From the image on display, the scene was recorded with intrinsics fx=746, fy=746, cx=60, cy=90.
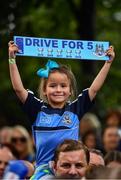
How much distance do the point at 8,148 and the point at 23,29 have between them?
172 inches

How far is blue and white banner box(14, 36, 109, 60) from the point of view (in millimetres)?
6465

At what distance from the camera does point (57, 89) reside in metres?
6.22

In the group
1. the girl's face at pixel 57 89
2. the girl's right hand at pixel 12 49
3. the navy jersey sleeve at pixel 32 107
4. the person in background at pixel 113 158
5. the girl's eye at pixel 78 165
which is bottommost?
the person in background at pixel 113 158

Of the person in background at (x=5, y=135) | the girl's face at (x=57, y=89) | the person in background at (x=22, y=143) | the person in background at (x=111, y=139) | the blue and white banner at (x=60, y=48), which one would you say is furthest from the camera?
the person in background at (x=5, y=135)

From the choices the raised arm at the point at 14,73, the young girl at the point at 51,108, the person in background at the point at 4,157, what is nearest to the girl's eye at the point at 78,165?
the young girl at the point at 51,108

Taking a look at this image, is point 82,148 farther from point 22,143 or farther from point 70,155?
point 22,143

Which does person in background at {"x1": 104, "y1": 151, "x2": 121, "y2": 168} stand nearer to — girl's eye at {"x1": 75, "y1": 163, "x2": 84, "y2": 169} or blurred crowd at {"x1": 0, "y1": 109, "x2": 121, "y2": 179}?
blurred crowd at {"x1": 0, "y1": 109, "x2": 121, "y2": 179}

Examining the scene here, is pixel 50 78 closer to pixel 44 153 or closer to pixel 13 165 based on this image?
pixel 44 153

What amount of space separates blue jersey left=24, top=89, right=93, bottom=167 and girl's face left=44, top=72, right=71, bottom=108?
67 mm

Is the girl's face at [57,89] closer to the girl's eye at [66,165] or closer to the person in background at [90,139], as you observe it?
the girl's eye at [66,165]

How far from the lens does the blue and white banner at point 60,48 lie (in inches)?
255

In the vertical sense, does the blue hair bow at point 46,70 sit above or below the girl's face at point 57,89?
above

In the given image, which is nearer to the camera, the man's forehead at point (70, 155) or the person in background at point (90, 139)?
the man's forehead at point (70, 155)

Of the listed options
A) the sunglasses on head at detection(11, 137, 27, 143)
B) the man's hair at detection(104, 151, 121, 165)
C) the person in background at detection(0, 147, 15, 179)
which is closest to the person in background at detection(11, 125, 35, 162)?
the sunglasses on head at detection(11, 137, 27, 143)
